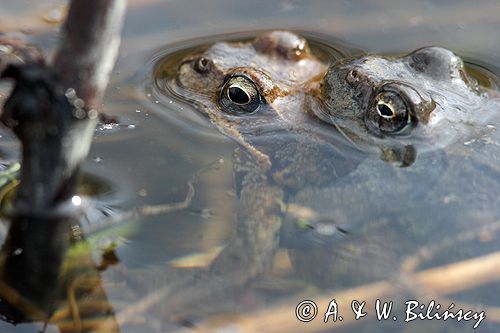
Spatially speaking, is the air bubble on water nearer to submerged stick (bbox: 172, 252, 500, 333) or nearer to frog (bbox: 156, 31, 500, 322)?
frog (bbox: 156, 31, 500, 322)

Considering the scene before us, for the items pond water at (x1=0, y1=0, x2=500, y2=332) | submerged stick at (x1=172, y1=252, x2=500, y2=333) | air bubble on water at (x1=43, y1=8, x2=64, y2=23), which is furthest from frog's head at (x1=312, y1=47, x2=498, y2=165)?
air bubble on water at (x1=43, y1=8, x2=64, y2=23)

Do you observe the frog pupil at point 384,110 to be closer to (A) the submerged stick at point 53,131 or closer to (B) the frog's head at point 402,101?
(B) the frog's head at point 402,101

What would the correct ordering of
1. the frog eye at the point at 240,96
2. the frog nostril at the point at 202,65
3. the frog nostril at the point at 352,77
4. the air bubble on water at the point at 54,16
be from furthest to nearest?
the air bubble on water at the point at 54,16 → the frog nostril at the point at 202,65 → the frog eye at the point at 240,96 → the frog nostril at the point at 352,77

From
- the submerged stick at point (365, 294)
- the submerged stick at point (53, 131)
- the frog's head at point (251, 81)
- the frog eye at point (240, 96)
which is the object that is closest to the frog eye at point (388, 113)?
the frog's head at point (251, 81)

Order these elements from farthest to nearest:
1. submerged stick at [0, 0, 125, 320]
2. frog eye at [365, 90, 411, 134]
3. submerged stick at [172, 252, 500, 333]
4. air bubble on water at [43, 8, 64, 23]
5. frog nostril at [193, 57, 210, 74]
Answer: air bubble on water at [43, 8, 64, 23] → frog nostril at [193, 57, 210, 74] → frog eye at [365, 90, 411, 134] → submerged stick at [172, 252, 500, 333] → submerged stick at [0, 0, 125, 320]

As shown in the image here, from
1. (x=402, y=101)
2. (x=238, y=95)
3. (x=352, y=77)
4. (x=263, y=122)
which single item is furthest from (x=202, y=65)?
(x=402, y=101)

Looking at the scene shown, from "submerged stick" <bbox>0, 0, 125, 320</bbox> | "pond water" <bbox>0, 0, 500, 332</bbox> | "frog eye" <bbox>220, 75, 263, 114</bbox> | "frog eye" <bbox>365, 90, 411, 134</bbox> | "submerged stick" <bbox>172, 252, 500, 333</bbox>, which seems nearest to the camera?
"submerged stick" <bbox>0, 0, 125, 320</bbox>

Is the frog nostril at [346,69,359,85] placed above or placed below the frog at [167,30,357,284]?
above

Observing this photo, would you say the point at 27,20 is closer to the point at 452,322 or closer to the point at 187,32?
the point at 187,32

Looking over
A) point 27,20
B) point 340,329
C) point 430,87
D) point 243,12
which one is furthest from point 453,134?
point 27,20
